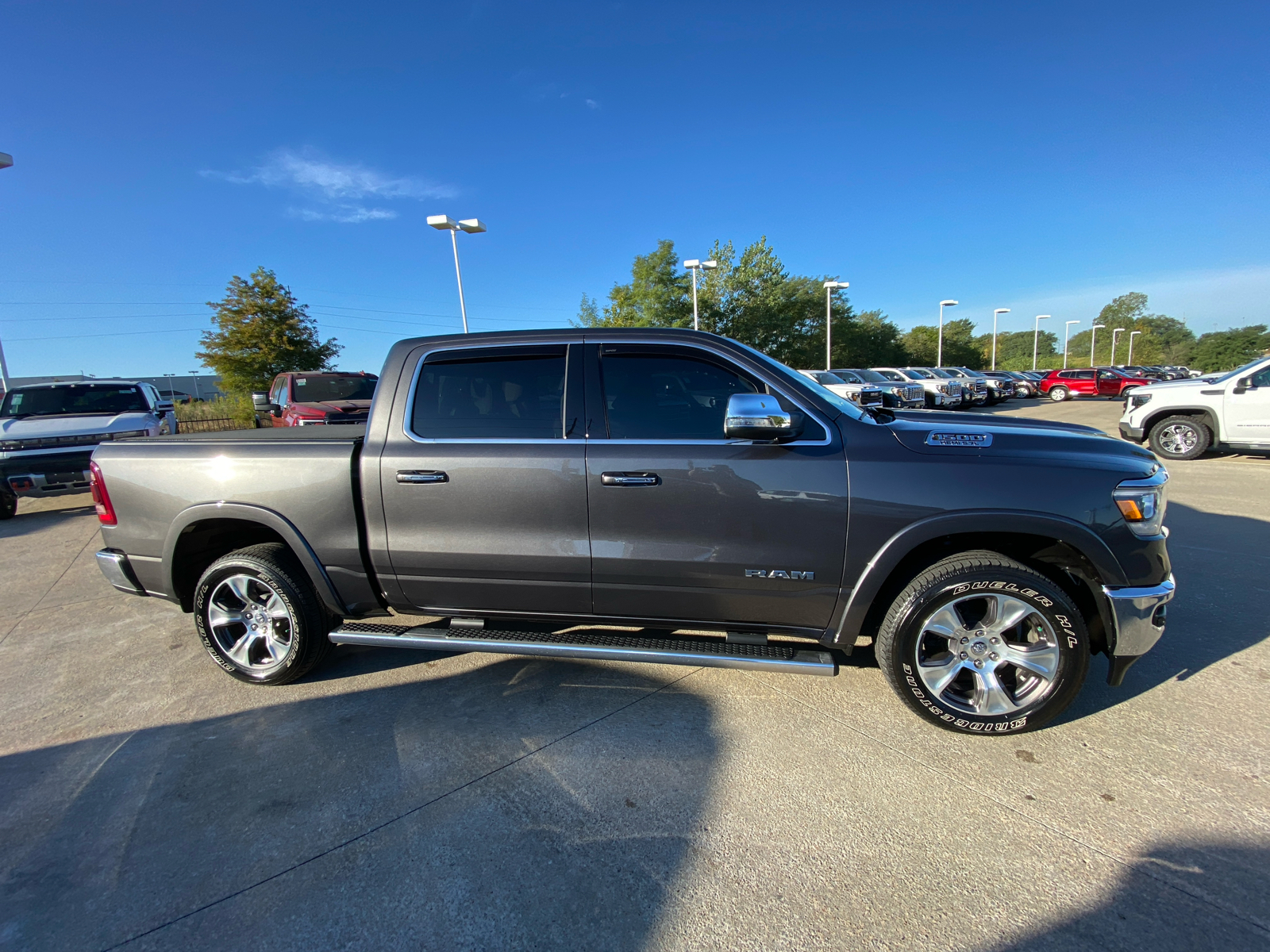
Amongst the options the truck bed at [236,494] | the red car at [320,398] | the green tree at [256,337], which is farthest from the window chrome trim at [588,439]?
the green tree at [256,337]

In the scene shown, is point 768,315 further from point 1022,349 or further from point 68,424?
point 1022,349

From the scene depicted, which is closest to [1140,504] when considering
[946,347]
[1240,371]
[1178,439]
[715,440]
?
[715,440]

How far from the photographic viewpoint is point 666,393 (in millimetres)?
2846

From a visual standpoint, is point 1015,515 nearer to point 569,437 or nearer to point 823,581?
point 823,581

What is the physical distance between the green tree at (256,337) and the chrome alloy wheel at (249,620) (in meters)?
20.9

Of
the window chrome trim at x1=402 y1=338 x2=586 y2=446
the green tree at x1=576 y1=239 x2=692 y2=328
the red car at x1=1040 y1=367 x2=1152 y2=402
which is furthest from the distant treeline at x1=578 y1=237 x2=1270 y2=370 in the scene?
the window chrome trim at x1=402 y1=338 x2=586 y2=446

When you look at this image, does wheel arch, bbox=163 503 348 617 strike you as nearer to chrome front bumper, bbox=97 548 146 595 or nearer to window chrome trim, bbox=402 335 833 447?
chrome front bumper, bbox=97 548 146 595

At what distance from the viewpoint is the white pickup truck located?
8.48 m

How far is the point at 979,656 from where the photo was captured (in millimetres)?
2578

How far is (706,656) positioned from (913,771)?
0.97 m

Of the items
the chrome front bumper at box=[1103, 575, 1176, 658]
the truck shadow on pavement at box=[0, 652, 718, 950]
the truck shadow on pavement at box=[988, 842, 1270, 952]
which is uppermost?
the chrome front bumper at box=[1103, 575, 1176, 658]

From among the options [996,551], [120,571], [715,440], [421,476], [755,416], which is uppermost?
[755,416]

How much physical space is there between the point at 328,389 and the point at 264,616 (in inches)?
384

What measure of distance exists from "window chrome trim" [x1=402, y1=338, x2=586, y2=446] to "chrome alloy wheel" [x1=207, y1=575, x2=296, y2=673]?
1.28 metres
